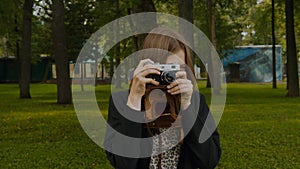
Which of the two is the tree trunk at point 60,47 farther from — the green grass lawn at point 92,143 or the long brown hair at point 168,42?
the long brown hair at point 168,42

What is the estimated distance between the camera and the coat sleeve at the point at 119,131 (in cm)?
252

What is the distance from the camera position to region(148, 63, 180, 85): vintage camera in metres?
2.41

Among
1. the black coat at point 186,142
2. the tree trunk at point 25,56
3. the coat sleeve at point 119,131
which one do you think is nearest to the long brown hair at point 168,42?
the black coat at point 186,142

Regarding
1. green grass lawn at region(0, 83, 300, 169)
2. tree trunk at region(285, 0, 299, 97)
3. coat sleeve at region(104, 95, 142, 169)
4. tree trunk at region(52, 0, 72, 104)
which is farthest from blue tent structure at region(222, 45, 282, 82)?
coat sleeve at region(104, 95, 142, 169)

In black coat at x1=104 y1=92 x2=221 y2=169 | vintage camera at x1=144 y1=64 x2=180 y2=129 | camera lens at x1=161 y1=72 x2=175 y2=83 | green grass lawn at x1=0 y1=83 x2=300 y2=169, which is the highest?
camera lens at x1=161 y1=72 x2=175 y2=83

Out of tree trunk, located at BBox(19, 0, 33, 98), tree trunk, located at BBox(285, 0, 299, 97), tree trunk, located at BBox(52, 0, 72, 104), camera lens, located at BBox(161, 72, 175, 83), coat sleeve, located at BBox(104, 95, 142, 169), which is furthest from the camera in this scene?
tree trunk, located at BBox(19, 0, 33, 98)

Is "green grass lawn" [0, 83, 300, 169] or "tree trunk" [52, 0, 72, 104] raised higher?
"tree trunk" [52, 0, 72, 104]

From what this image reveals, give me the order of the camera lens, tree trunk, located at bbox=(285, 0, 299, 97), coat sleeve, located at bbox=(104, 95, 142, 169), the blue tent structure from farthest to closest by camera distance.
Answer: the blue tent structure, tree trunk, located at bbox=(285, 0, 299, 97), coat sleeve, located at bbox=(104, 95, 142, 169), the camera lens

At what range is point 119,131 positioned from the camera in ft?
8.37

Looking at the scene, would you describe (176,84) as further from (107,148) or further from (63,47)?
(63,47)

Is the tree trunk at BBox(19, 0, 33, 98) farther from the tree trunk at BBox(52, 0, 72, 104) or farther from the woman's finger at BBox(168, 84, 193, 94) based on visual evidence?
the woman's finger at BBox(168, 84, 193, 94)

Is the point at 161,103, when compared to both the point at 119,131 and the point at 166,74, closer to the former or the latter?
the point at 166,74

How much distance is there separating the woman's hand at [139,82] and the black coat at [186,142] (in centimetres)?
4

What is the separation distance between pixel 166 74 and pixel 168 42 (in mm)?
232
